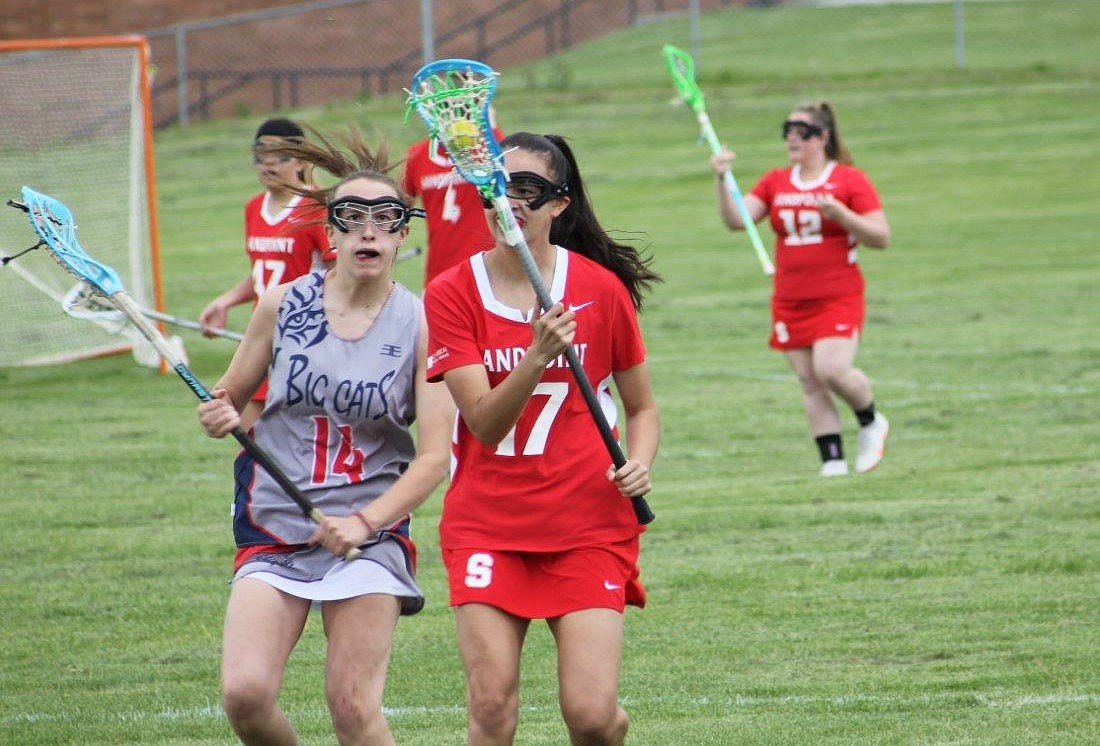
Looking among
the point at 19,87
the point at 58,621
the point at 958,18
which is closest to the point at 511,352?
the point at 58,621

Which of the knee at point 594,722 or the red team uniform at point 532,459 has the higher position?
the red team uniform at point 532,459

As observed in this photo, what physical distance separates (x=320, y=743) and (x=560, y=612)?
1591 millimetres

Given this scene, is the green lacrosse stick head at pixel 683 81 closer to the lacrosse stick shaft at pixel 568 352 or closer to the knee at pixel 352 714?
the lacrosse stick shaft at pixel 568 352

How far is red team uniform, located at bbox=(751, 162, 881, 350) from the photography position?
10.7m

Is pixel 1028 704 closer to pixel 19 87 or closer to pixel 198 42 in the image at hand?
pixel 19 87

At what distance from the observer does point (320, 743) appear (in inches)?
243

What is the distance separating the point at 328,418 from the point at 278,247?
12.9 ft

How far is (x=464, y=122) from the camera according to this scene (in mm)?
4793

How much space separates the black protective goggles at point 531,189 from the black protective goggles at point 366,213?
1.10 feet

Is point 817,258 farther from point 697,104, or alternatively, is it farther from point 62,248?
point 62,248

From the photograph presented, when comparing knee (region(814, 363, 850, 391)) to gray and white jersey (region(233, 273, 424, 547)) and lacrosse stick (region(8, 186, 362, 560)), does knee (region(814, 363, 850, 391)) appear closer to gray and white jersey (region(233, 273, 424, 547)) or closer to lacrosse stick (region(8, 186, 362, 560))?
gray and white jersey (region(233, 273, 424, 547))

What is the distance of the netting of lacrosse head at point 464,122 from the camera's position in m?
4.78

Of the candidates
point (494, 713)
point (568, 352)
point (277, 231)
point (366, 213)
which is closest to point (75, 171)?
point (277, 231)

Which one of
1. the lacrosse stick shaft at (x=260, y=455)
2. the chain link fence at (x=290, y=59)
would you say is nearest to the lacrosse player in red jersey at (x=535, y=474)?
the lacrosse stick shaft at (x=260, y=455)
